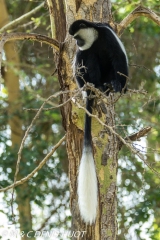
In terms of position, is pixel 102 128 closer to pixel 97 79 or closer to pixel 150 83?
pixel 97 79

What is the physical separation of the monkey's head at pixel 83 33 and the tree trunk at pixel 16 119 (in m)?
1.60

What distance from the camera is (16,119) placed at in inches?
187

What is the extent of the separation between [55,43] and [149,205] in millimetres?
1771

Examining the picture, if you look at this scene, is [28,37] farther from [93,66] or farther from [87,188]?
[87,188]

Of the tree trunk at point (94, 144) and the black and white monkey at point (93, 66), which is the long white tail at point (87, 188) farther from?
the tree trunk at point (94, 144)

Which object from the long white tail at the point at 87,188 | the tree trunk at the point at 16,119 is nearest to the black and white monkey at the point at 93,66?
the long white tail at the point at 87,188

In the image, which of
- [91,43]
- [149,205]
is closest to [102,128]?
[91,43]

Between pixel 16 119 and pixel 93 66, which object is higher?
pixel 16 119

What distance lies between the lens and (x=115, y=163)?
2.42 metres

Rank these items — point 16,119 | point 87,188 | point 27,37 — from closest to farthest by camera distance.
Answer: point 87,188 → point 27,37 → point 16,119

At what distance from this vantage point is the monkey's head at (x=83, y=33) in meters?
2.48

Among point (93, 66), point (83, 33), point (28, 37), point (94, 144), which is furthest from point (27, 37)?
point (94, 144)

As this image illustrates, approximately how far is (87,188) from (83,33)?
81 centimetres

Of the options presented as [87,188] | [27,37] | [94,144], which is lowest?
[87,188]
